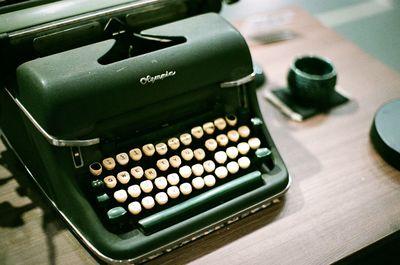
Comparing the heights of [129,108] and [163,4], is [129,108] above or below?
below

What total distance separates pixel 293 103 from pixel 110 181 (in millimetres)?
639

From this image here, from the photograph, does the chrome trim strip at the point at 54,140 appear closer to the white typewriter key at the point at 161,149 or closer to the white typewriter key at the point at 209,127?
the white typewriter key at the point at 161,149

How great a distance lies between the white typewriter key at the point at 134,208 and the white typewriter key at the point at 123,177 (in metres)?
0.05

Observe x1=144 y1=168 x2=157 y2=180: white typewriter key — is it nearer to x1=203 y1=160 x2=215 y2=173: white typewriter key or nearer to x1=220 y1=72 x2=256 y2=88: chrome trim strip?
x1=203 y1=160 x2=215 y2=173: white typewriter key

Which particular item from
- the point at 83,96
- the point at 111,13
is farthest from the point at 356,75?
the point at 83,96

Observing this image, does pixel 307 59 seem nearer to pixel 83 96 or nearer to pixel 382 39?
pixel 83 96

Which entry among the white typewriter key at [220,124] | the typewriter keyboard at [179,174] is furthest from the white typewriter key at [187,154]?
the white typewriter key at [220,124]

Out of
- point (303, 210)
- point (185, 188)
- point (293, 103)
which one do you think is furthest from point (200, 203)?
point (293, 103)

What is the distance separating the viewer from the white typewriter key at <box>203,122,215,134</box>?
1.18 meters

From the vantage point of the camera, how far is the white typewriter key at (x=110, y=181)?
1.05 m

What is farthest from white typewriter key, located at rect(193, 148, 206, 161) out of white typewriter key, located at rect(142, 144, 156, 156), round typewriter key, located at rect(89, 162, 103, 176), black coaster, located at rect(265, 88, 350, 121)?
black coaster, located at rect(265, 88, 350, 121)

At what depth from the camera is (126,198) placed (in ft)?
3.41

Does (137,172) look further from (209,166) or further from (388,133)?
(388,133)

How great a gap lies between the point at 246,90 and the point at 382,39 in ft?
5.31
